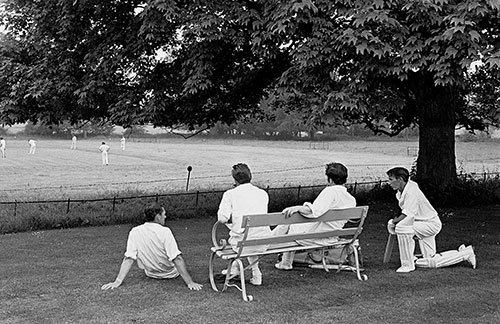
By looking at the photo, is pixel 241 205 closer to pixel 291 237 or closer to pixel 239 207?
pixel 239 207

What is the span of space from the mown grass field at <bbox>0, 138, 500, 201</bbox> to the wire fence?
7560 millimetres

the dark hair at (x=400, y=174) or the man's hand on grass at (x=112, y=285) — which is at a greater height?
the dark hair at (x=400, y=174)

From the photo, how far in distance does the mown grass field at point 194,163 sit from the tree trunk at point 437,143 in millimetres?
10917

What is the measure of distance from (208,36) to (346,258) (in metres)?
5.10

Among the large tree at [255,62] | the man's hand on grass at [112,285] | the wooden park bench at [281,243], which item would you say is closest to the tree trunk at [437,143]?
the large tree at [255,62]

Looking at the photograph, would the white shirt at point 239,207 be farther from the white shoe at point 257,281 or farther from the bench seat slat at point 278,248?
the white shoe at point 257,281

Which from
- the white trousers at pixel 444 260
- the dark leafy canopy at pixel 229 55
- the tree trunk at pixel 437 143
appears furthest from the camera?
the tree trunk at pixel 437 143

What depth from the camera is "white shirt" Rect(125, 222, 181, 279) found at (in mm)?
7125

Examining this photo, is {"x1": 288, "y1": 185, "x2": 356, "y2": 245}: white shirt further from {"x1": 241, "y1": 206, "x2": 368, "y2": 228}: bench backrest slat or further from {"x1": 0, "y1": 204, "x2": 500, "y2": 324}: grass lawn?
{"x1": 0, "y1": 204, "x2": 500, "y2": 324}: grass lawn

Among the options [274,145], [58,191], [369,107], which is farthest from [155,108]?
[274,145]

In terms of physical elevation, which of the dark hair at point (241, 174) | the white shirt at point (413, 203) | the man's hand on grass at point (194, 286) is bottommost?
the man's hand on grass at point (194, 286)

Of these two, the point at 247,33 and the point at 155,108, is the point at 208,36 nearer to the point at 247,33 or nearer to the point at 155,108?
the point at 247,33

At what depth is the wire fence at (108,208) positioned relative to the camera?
44.8 feet

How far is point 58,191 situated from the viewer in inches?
1025
